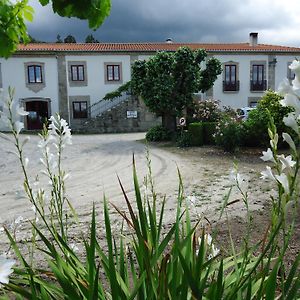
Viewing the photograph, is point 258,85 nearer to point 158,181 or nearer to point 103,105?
point 103,105

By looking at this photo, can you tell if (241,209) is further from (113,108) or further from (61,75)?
(61,75)

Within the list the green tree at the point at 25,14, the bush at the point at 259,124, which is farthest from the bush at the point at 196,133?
the green tree at the point at 25,14

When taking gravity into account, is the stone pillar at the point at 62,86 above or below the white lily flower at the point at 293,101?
above

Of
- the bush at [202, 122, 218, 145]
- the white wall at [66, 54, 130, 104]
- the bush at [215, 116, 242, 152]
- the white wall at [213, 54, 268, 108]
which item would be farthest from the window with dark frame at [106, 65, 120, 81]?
the bush at [215, 116, 242, 152]

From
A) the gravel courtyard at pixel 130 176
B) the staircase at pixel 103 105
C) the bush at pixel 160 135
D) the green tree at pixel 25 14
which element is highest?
the staircase at pixel 103 105

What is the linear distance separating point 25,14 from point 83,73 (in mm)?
25307

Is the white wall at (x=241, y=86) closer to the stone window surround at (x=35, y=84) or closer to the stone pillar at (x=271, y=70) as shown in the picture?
the stone pillar at (x=271, y=70)

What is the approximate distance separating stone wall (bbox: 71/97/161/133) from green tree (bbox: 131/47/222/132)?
7722mm

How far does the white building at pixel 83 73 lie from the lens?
2588 cm

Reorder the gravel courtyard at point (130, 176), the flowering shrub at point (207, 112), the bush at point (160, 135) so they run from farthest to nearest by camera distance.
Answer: the bush at point (160, 135), the flowering shrub at point (207, 112), the gravel courtyard at point (130, 176)

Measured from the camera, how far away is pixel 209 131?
14773 mm

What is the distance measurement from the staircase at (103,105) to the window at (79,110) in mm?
442

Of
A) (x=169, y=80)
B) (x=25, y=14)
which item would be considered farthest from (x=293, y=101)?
(x=169, y=80)

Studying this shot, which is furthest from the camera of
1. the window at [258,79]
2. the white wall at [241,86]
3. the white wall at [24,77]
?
the window at [258,79]
